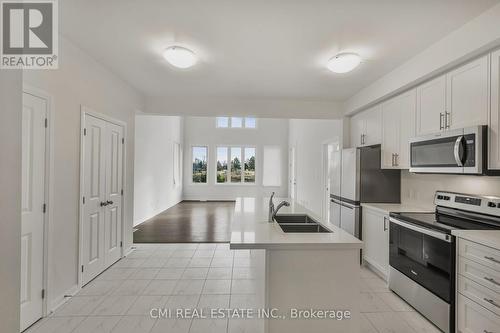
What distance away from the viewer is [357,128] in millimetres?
4367

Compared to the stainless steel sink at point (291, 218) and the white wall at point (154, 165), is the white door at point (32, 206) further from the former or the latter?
the white wall at point (154, 165)

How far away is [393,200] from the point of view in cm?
364

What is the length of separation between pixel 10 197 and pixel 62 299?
2.44 metres

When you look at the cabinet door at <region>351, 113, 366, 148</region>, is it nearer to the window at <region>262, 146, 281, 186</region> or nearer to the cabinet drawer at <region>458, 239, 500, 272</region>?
the cabinet drawer at <region>458, 239, 500, 272</region>

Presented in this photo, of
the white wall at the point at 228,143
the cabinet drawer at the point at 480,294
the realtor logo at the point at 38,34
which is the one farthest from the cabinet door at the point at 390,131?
the white wall at the point at 228,143

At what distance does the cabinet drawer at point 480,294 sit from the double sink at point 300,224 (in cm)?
109

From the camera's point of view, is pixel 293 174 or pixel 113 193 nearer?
pixel 113 193

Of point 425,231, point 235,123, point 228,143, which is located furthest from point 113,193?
point 235,123

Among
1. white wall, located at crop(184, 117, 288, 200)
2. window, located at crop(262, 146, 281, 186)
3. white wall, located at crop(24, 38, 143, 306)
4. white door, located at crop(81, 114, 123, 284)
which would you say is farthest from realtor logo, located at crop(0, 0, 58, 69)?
window, located at crop(262, 146, 281, 186)

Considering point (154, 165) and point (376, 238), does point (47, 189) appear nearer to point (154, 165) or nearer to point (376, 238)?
point (376, 238)

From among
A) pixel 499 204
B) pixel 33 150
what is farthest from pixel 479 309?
pixel 33 150

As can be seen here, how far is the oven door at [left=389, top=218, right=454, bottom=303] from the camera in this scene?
2074 mm

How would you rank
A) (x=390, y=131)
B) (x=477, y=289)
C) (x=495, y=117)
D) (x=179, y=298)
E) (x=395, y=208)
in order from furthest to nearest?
(x=390, y=131)
(x=395, y=208)
(x=179, y=298)
(x=495, y=117)
(x=477, y=289)

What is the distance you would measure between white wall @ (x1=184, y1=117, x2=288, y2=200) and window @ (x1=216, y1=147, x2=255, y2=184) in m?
0.19
